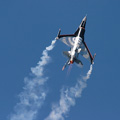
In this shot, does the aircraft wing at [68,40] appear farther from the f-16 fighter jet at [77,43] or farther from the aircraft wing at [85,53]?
the aircraft wing at [85,53]

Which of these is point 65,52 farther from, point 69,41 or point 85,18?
point 85,18

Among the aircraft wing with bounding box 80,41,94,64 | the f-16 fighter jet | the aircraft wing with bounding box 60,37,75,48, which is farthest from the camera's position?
the aircraft wing with bounding box 80,41,94,64

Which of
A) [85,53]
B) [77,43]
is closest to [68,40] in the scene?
[77,43]

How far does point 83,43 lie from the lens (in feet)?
262

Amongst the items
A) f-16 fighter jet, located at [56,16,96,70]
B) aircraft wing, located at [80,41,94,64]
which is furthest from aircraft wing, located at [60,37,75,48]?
aircraft wing, located at [80,41,94,64]

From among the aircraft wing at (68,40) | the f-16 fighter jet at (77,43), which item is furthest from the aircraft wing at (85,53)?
the aircraft wing at (68,40)

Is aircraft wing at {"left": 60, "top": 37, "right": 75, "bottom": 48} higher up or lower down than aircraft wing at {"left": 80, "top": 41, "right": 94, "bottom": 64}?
higher up

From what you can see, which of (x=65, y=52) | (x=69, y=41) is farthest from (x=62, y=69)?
(x=69, y=41)

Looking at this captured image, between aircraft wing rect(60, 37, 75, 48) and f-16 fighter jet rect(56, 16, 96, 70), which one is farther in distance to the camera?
aircraft wing rect(60, 37, 75, 48)

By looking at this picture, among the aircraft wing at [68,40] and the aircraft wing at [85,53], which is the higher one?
the aircraft wing at [68,40]

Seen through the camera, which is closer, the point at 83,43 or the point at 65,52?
the point at 65,52

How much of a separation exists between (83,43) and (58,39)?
28.1 feet

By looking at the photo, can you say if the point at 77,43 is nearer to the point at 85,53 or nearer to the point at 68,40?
the point at 68,40

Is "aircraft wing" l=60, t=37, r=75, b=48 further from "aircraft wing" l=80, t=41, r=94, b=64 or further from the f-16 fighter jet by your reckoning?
"aircraft wing" l=80, t=41, r=94, b=64
